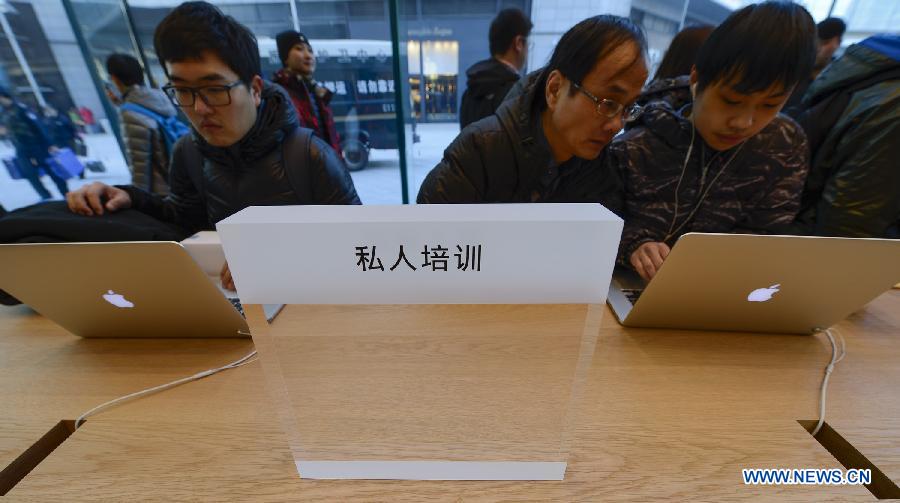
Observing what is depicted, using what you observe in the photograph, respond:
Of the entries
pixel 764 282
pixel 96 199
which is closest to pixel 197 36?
pixel 96 199

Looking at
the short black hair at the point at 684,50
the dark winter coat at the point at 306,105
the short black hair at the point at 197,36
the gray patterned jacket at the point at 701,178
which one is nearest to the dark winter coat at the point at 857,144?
the gray patterned jacket at the point at 701,178

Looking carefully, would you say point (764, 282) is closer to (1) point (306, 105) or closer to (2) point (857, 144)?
(2) point (857, 144)

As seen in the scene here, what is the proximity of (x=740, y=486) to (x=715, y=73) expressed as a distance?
2.96 feet

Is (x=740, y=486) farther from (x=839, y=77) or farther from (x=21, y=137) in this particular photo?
(x=21, y=137)

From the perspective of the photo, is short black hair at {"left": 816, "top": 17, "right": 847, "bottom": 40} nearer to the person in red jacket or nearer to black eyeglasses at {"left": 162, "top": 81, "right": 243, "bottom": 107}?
the person in red jacket

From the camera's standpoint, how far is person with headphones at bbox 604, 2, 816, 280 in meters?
0.82

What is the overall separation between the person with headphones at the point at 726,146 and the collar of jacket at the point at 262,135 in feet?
3.48

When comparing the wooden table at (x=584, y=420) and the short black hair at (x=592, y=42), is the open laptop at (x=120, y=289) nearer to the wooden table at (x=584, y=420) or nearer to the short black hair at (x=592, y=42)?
the wooden table at (x=584, y=420)

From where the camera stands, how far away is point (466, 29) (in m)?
3.00

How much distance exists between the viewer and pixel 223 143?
1108mm

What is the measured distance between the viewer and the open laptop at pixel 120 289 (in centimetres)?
52

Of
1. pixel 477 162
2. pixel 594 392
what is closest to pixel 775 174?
pixel 477 162

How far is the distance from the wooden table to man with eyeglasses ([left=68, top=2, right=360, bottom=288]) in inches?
23.5

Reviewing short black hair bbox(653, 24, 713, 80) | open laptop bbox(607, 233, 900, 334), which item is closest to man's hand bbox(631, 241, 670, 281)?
open laptop bbox(607, 233, 900, 334)
